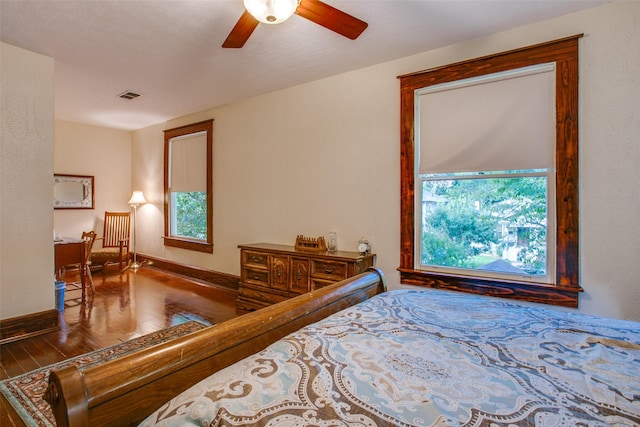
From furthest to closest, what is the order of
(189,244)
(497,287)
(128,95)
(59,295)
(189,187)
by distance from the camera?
(189,187)
(189,244)
(128,95)
(59,295)
(497,287)

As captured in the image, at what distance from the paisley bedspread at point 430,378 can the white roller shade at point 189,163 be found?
4417mm

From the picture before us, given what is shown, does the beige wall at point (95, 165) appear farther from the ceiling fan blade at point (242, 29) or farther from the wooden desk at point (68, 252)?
the ceiling fan blade at point (242, 29)

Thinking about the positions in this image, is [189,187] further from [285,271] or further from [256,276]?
[285,271]

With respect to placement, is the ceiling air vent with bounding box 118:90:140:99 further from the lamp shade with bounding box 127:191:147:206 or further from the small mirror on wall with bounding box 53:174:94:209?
the small mirror on wall with bounding box 53:174:94:209

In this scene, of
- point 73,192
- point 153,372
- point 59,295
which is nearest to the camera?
point 153,372

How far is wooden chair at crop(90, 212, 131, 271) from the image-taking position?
555cm

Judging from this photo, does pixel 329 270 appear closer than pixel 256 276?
Yes

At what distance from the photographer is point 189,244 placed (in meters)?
5.19

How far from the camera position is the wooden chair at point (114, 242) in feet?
18.2

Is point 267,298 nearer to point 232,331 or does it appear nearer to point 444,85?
point 232,331

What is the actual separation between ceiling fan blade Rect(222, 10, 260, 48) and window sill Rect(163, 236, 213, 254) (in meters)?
3.34

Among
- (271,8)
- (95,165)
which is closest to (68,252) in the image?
(95,165)

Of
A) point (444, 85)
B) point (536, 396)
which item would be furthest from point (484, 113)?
point (536, 396)

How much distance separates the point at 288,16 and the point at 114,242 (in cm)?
600
